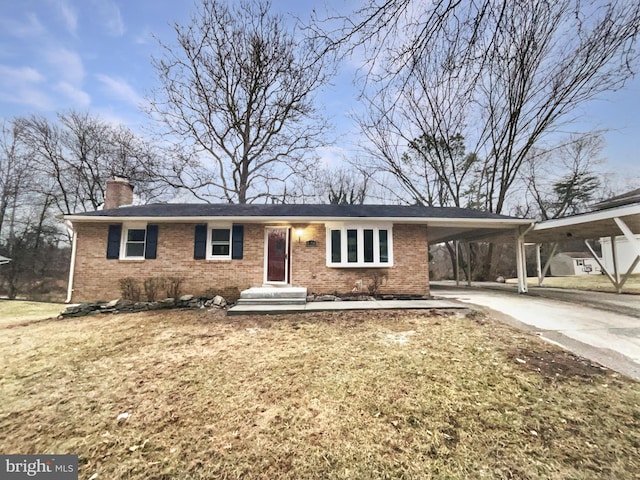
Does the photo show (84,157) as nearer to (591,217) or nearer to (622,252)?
(591,217)

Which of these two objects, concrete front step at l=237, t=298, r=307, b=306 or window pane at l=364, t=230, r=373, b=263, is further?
window pane at l=364, t=230, r=373, b=263

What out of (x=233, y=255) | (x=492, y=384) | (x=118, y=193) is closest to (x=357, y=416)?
(x=492, y=384)

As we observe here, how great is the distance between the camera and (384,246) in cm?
841

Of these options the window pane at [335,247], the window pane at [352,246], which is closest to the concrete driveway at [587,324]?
the window pane at [352,246]

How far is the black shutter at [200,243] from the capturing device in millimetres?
8218

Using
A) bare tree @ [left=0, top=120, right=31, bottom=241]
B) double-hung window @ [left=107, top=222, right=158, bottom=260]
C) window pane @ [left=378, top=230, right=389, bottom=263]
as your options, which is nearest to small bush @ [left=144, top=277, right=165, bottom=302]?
double-hung window @ [left=107, top=222, right=158, bottom=260]

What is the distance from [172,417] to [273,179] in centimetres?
1602

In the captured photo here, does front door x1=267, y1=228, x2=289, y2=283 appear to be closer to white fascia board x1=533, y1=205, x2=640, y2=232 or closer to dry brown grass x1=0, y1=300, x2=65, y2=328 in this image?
dry brown grass x1=0, y1=300, x2=65, y2=328

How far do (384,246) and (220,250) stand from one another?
5547 millimetres

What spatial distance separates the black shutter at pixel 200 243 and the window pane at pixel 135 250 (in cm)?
179

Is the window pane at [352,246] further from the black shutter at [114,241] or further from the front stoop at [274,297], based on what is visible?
the black shutter at [114,241]

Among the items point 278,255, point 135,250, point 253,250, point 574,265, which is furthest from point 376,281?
point 574,265

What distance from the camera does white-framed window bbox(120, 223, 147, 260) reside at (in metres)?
8.22

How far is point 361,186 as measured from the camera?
22.1 metres
